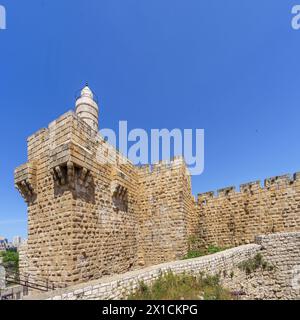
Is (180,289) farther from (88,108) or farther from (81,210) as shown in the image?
(88,108)

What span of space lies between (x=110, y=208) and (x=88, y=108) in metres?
8.16

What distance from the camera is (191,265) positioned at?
743cm

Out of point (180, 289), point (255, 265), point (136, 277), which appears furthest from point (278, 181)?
point (136, 277)

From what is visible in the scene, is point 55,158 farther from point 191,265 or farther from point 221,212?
point 221,212

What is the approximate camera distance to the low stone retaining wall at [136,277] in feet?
15.0

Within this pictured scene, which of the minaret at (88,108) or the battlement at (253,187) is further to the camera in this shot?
the minaret at (88,108)

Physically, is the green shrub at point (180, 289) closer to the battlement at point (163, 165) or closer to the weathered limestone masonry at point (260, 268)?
the weathered limestone masonry at point (260, 268)

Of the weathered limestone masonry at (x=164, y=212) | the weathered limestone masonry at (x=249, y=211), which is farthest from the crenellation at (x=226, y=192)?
the weathered limestone masonry at (x=164, y=212)

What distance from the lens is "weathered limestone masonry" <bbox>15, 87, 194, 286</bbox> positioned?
6719mm

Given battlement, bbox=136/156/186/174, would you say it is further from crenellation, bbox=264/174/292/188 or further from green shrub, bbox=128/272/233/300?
green shrub, bbox=128/272/233/300

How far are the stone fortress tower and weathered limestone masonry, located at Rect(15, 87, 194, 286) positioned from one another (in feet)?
0.10

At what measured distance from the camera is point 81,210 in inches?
277

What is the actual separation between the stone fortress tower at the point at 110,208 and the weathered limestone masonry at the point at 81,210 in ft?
0.10
